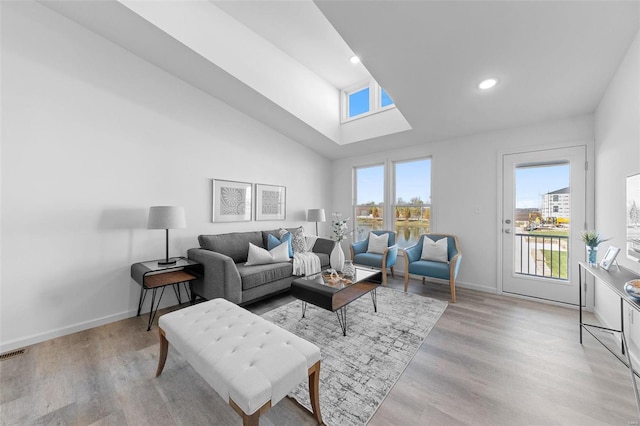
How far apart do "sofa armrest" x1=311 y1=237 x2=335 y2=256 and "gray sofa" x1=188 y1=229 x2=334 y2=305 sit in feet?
3.01

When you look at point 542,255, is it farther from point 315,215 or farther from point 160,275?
point 160,275

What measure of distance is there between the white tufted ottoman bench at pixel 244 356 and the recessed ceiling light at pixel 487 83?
9.93ft

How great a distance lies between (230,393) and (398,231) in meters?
4.03

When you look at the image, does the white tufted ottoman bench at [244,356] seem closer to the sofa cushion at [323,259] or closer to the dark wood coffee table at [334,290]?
the dark wood coffee table at [334,290]

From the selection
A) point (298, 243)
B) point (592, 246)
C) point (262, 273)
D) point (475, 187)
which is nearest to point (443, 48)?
point (592, 246)

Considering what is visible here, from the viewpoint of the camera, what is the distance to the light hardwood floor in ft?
4.66

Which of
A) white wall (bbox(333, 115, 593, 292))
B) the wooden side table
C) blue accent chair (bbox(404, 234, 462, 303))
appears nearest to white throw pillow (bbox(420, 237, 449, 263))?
blue accent chair (bbox(404, 234, 462, 303))

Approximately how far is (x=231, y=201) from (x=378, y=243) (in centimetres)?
259

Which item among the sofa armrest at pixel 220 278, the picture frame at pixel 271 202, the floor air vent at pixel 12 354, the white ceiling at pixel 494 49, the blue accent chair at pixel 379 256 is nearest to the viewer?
the white ceiling at pixel 494 49

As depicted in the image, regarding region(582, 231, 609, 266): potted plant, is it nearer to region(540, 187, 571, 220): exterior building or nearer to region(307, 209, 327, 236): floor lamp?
region(540, 187, 571, 220): exterior building

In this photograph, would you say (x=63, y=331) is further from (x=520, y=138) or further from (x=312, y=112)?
(x=520, y=138)

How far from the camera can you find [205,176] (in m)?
3.43

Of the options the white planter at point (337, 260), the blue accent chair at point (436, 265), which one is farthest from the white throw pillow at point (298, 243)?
the blue accent chair at point (436, 265)

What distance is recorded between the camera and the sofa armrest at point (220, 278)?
8.64ft
